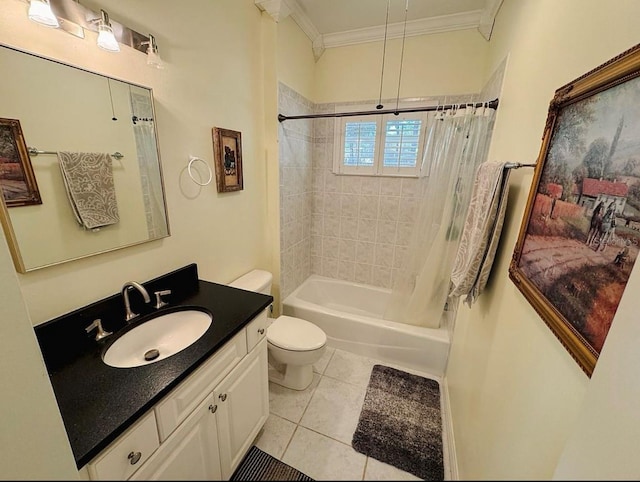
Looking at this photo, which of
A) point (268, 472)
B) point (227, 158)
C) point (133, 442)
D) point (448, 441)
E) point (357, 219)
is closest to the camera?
point (268, 472)

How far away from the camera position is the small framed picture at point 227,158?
5.23ft

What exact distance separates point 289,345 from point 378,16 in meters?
2.48

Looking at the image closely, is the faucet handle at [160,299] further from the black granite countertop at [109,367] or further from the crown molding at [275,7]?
the crown molding at [275,7]

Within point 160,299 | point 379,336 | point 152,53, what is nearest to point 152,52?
point 152,53

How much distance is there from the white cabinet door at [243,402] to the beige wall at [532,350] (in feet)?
2.77

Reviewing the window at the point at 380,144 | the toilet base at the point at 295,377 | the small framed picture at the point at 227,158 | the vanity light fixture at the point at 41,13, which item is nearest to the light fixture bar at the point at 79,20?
the vanity light fixture at the point at 41,13

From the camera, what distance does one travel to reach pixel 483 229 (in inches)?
44.2

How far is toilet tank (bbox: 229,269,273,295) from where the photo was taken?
6.05ft

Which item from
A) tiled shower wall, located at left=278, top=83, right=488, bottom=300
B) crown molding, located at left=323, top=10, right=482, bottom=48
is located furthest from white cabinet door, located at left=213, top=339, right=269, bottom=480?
crown molding, located at left=323, top=10, right=482, bottom=48

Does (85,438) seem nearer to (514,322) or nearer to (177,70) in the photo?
(514,322)

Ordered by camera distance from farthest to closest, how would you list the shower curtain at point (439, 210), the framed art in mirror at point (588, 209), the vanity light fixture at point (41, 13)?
the shower curtain at point (439, 210)
the vanity light fixture at point (41, 13)
the framed art in mirror at point (588, 209)

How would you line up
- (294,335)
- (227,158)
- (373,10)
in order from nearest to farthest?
(227,158)
(294,335)
(373,10)

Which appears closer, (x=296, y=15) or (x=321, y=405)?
(x=321, y=405)

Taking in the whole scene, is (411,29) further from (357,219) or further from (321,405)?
(321,405)
